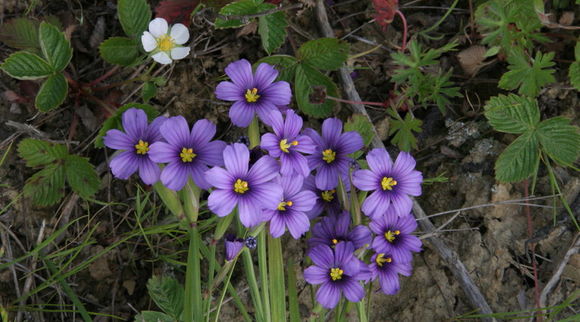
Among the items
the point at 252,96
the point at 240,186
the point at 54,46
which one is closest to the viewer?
the point at 240,186

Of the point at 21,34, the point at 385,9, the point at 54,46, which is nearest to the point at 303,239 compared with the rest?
the point at 385,9

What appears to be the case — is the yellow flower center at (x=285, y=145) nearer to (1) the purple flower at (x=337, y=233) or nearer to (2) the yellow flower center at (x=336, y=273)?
(1) the purple flower at (x=337, y=233)

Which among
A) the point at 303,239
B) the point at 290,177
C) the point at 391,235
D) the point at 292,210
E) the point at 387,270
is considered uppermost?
the point at 290,177

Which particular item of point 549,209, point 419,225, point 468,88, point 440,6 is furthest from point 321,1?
point 549,209

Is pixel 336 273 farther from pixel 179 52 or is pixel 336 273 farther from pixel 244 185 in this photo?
pixel 179 52

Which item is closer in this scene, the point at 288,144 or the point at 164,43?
the point at 288,144

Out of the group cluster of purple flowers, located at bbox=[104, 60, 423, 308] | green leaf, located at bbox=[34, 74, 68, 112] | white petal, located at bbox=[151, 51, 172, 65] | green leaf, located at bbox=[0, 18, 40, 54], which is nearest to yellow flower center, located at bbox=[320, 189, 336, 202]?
cluster of purple flowers, located at bbox=[104, 60, 423, 308]
